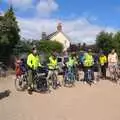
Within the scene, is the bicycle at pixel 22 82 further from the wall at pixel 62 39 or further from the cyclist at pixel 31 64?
the wall at pixel 62 39

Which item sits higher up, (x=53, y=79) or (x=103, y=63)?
(x=103, y=63)

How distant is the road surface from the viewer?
13.4m

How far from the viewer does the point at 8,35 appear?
3922cm

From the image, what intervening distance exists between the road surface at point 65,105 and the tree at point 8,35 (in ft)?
59.8

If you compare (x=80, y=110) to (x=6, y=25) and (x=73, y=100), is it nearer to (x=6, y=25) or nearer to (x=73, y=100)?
(x=73, y=100)

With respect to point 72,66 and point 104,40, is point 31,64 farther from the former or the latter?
point 104,40

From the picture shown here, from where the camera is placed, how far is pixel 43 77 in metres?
19.0

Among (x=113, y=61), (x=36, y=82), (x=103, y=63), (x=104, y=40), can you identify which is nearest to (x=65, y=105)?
(x=36, y=82)

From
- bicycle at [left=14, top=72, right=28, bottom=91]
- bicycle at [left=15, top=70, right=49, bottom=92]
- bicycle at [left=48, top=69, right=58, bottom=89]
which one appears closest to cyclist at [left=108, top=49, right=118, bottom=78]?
bicycle at [left=48, top=69, right=58, bottom=89]

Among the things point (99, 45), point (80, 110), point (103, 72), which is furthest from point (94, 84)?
point (99, 45)

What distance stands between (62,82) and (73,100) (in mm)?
5095

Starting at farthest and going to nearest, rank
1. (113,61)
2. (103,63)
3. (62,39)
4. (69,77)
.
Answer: (62,39)
(103,63)
(113,61)
(69,77)

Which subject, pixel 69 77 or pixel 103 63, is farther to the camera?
pixel 103 63

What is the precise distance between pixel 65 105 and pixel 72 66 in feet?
22.3
